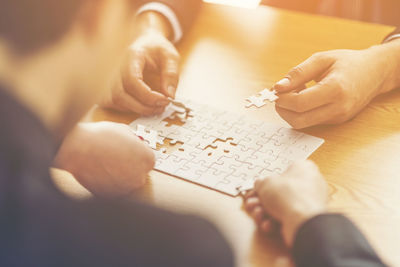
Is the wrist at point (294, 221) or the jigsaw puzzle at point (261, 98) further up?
the jigsaw puzzle at point (261, 98)

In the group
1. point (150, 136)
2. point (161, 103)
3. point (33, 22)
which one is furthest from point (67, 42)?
point (161, 103)

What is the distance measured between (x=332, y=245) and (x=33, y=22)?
575 mm

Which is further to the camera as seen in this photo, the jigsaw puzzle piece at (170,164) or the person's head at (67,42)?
the jigsaw puzzle piece at (170,164)

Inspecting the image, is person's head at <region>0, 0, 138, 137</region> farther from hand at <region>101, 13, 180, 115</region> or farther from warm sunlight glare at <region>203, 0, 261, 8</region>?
warm sunlight glare at <region>203, 0, 261, 8</region>

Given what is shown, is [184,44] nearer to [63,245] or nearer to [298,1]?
[298,1]

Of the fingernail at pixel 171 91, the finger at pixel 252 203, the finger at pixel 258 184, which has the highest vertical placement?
the fingernail at pixel 171 91

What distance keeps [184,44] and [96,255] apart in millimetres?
1210

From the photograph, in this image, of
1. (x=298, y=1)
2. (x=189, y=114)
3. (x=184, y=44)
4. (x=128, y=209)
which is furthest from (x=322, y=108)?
(x=298, y=1)

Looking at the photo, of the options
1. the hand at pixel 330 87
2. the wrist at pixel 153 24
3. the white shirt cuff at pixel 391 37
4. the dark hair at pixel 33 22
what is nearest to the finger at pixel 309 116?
the hand at pixel 330 87

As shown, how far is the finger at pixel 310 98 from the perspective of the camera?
1381mm

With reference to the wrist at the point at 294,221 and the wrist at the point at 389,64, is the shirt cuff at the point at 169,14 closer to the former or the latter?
the wrist at the point at 389,64

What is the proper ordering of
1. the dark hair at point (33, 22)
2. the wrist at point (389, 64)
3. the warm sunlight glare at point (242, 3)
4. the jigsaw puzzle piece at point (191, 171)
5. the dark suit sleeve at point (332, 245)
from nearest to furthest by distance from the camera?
the dark hair at point (33, 22) < the dark suit sleeve at point (332, 245) < the jigsaw puzzle piece at point (191, 171) < the wrist at point (389, 64) < the warm sunlight glare at point (242, 3)

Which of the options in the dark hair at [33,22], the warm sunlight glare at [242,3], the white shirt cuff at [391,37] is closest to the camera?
the dark hair at [33,22]

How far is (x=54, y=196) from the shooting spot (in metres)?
0.78
